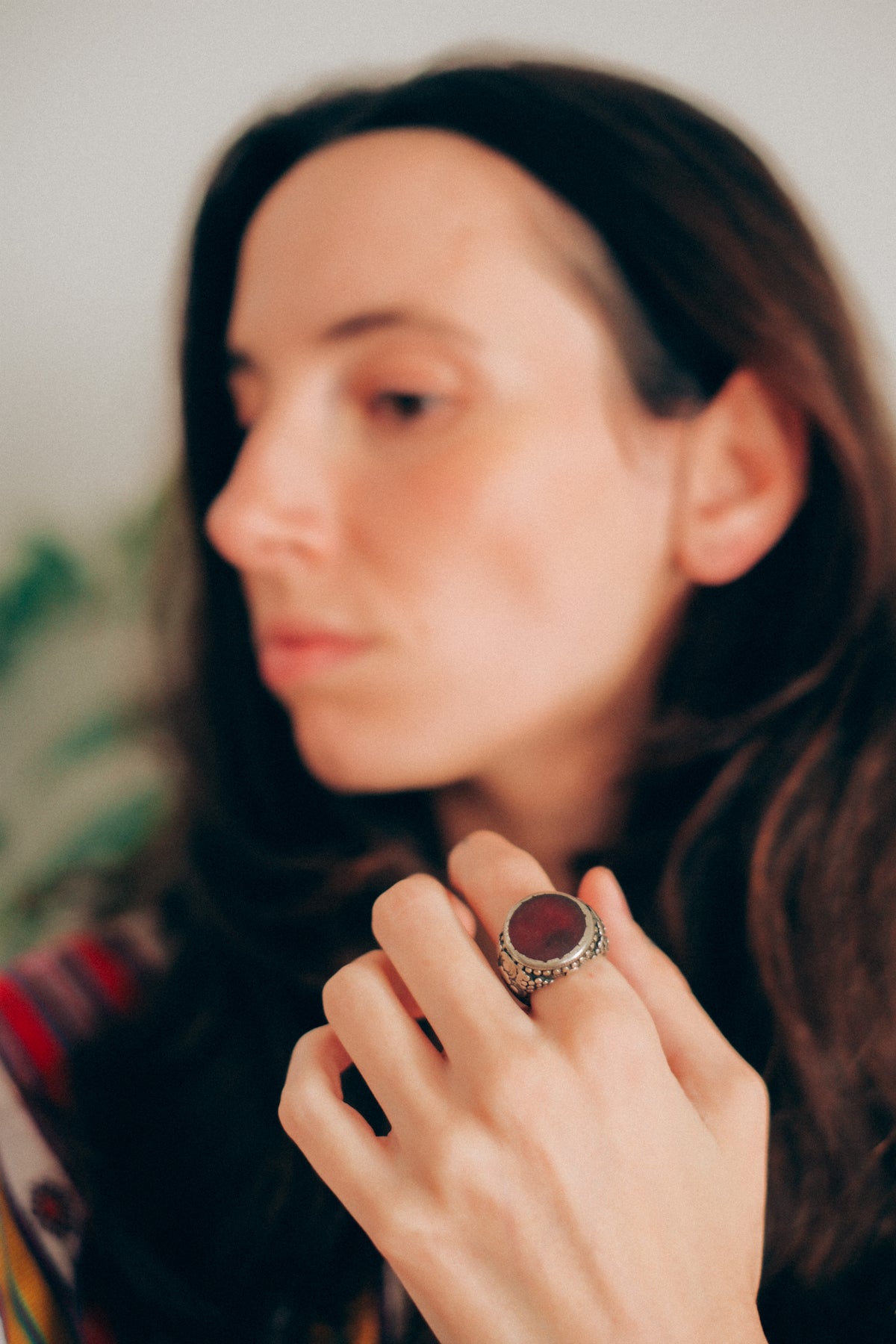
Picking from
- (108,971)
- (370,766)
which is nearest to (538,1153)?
(370,766)

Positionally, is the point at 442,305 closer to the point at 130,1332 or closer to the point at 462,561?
the point at 462,561

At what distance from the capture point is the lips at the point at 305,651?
69 cm

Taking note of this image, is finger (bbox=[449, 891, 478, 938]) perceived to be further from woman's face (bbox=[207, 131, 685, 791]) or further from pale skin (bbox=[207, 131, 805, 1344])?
woman's face (bbox=[207, 131, 685, 791])

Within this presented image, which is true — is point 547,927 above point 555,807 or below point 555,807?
above

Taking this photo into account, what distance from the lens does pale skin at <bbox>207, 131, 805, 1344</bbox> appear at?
1.46 feet

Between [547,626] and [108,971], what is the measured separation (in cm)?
61

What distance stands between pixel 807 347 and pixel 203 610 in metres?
0.68

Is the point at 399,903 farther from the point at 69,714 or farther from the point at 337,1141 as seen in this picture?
the point at 69,714

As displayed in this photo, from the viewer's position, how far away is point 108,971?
899 mm

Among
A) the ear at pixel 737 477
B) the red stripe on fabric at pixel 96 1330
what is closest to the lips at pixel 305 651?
the ear at pixel 737 477

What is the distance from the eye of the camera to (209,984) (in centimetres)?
87

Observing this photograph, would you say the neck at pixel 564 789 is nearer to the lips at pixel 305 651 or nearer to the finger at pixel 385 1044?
the lips at pixel 305 651

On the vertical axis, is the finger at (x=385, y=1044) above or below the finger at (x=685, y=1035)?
above

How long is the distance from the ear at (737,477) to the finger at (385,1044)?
45 centimetres
